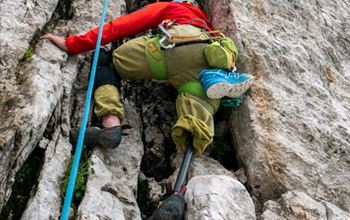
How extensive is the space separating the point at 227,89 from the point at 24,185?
3.06 meters

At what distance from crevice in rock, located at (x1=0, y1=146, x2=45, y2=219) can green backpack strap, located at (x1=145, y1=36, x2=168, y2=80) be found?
2.20 meters

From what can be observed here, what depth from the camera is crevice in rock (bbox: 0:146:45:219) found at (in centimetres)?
556

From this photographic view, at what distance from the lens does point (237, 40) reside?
27.8ft

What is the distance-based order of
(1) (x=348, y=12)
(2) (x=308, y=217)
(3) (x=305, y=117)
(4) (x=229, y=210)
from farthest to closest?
1. (1) (x=348, y=12)
2. (3) (x=305, y=117)
3. (2) (x=308, y=217)
4. (4) (x=229, y=210)

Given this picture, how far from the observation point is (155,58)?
759cm

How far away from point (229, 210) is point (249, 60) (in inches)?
117

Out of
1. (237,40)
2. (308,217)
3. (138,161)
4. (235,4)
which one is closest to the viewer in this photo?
(308,217)

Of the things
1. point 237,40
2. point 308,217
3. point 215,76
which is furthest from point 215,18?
point 308,217

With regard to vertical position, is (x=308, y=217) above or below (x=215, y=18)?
below

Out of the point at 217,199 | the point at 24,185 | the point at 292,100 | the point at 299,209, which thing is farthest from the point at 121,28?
the point at 299,209

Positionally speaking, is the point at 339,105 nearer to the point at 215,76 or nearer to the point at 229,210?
the point at 215,76

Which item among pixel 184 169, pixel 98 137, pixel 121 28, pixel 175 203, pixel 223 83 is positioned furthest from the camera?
pixel 121 28

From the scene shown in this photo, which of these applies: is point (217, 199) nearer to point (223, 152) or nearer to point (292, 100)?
point (223, 152)

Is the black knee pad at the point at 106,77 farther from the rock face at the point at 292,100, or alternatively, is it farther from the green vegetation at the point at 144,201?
the rock face at the point at 292,100
